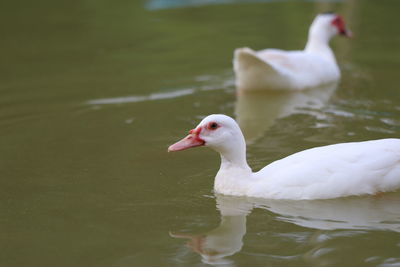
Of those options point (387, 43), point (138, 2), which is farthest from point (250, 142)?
point (138, 2)

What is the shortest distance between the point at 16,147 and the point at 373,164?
4344mm

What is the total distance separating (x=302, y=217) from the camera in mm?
6562

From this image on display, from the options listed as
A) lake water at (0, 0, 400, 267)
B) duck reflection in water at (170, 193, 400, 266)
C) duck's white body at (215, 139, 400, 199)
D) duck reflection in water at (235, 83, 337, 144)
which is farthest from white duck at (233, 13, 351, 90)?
duck reflection in water at (170, 193, 400, 266)

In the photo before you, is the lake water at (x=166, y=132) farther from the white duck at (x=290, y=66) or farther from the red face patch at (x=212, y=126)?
the red face patch at (x=212, y=126)

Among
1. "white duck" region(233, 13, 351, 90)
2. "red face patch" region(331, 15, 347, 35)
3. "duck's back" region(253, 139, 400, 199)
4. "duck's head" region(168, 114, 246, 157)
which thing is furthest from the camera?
"red face patch" region(331, 15, 347, 35)

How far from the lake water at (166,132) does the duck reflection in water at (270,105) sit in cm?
3

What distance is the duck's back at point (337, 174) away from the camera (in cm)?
675

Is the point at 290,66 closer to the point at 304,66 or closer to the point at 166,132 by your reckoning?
the point at 304,66

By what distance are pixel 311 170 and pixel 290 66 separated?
4879mm

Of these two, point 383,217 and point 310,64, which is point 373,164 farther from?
point 310,64

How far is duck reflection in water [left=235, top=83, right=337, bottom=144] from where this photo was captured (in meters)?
9.81

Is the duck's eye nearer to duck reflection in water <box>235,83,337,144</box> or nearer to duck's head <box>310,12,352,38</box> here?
duck reflection in water <box>235,83,337,144</box>

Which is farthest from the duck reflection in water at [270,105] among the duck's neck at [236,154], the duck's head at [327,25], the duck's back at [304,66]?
the duck's neck at [236,154]

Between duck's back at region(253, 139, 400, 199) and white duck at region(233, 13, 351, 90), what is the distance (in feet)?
12.1
